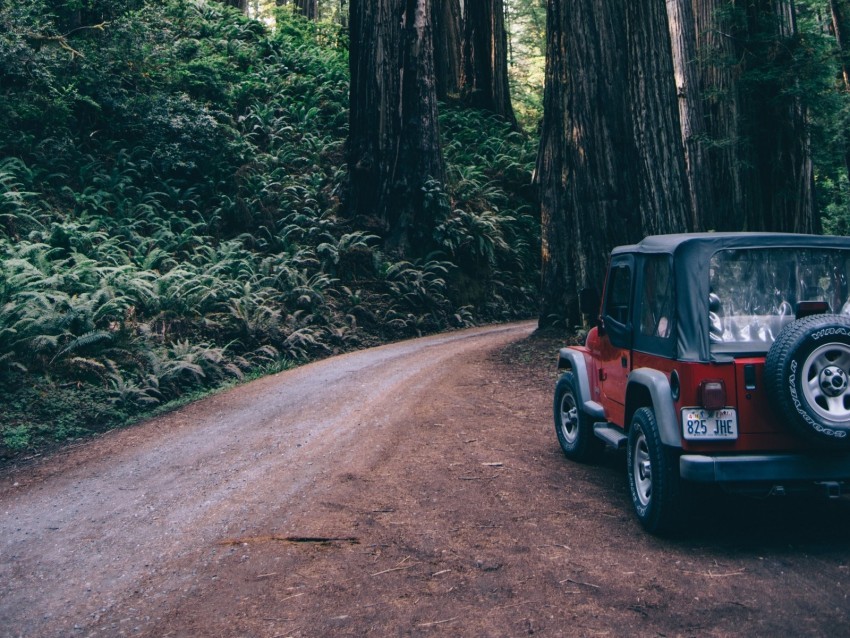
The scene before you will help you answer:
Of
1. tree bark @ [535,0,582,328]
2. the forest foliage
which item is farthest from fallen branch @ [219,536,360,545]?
tree bark @ [535,0,582,328]

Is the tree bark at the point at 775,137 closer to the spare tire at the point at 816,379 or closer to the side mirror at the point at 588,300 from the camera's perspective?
the side mirror at the point at 588,300

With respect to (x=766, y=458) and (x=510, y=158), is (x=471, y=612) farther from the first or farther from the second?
(x=510, y=158)

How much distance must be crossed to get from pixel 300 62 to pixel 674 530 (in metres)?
22.0

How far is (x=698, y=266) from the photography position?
200 inches

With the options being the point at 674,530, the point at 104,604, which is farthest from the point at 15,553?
the point at 674,530

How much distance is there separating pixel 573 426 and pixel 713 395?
257 cm

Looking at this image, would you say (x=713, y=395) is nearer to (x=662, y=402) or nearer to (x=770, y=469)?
(x=662, y=402)

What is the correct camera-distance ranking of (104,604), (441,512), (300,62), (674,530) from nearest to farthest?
(104,604) < (674,530) < (441,512) < (300,62)

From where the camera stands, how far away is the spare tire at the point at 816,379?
4.49 m

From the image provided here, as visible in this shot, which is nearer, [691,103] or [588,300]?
[588,300]

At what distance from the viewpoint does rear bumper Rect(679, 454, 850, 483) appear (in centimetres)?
466

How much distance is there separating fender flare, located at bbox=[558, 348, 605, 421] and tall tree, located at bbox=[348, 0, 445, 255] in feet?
32.1

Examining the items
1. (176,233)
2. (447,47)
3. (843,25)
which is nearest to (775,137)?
(843,25)

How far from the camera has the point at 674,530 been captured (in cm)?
508
